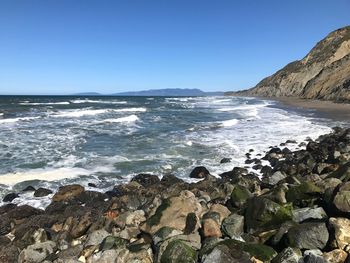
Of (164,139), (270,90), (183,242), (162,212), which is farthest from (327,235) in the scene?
(270,90)

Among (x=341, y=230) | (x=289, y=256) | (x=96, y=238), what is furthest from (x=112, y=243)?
(x=341, y=230)

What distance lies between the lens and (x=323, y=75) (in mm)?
70312

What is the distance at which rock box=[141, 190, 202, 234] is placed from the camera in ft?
28.0

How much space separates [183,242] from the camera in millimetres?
6988

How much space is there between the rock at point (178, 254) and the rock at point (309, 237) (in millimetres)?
1660

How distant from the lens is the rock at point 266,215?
301 inches

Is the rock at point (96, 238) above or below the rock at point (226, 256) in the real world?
below

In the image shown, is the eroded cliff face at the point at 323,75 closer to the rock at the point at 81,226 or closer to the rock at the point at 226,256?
the rock at the point at 81,226

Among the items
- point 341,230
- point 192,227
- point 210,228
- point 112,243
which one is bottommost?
point 112,243

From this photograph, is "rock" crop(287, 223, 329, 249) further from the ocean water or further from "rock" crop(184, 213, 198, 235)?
the ocean water

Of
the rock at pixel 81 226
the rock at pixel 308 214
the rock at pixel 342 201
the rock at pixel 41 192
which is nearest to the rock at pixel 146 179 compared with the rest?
the rock at pixel 41 192

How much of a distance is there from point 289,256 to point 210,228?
1967 mm

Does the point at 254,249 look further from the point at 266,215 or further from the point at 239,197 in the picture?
the point at 239,197

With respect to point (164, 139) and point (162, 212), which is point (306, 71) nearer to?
point (164, 139)
